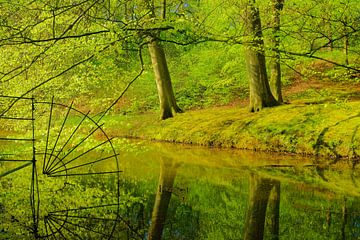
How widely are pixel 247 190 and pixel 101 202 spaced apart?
258 cm

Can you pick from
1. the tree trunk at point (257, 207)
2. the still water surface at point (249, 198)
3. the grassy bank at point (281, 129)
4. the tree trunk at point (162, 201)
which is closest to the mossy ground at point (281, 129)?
the grassy bank at point (281, 129)

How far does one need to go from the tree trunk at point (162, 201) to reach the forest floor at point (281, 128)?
1.55 metres

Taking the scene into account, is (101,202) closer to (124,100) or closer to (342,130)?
(342,130)

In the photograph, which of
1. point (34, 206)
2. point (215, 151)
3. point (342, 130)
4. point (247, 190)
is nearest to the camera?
point (34, 206)

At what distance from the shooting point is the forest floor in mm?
11000

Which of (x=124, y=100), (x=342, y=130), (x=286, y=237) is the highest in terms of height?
(x=124, y=100)

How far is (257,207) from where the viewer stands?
6293mm

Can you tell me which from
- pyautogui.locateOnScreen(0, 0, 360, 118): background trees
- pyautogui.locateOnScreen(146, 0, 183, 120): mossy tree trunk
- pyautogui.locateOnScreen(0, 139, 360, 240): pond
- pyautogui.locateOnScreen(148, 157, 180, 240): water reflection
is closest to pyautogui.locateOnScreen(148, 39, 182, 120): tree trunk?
pyautogui.locateOnScreen(146, 0, 183, 120): mossy tree trunk

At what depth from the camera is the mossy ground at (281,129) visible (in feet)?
36.3

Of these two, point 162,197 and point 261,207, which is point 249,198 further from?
point 162,197

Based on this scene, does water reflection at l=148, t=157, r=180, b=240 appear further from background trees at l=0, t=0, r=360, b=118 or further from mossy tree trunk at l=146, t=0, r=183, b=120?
mossy tree trunk at l=146, t=0, r=183, b=120

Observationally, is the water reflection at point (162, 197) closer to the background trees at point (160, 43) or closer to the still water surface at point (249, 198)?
the still water surface at point (249, 198)

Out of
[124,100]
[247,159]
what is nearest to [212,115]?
[247,159]

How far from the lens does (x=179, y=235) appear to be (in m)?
5.14
